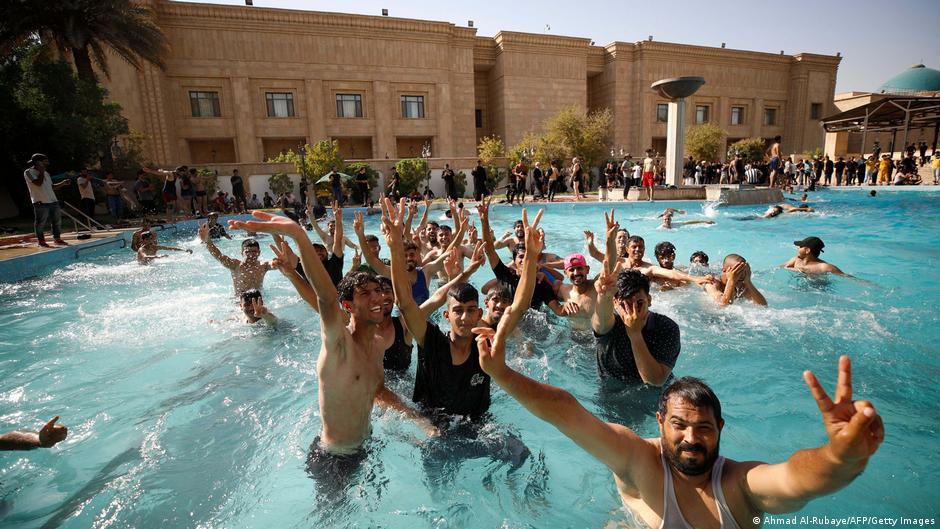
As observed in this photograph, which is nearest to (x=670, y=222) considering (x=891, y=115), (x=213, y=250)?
(x=213, y=250)

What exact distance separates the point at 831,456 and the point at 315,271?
224cm

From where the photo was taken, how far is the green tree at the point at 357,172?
24484mm

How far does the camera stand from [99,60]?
19.8m

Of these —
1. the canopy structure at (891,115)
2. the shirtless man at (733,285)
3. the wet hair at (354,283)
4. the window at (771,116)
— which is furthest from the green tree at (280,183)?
the window at (771,116)

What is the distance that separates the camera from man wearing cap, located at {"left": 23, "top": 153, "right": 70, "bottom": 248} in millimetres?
9539

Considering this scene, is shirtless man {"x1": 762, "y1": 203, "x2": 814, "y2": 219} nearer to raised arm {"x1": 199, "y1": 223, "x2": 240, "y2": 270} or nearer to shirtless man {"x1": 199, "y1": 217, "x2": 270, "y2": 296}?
shirtless man {"x1": 199, "y1": 217, "x2": 270, "y2": 296}

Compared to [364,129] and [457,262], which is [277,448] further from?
[364,129]

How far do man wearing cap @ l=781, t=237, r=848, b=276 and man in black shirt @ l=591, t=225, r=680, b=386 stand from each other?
4.96 metres

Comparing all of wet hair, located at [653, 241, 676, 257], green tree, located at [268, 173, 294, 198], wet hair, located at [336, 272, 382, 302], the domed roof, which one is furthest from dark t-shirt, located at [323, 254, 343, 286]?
the domed roof

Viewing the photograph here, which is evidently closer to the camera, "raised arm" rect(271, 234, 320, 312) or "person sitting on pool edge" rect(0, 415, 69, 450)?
"person sitting on pool edge" rect(0, 415, 69, 450)

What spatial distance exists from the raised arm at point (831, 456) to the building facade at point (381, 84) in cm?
3139

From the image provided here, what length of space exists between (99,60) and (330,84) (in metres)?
14.0

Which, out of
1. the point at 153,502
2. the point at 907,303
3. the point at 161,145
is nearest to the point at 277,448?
the point at 153,502

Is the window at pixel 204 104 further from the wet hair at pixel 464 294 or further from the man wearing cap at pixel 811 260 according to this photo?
the wet hair at pixel 464 294
